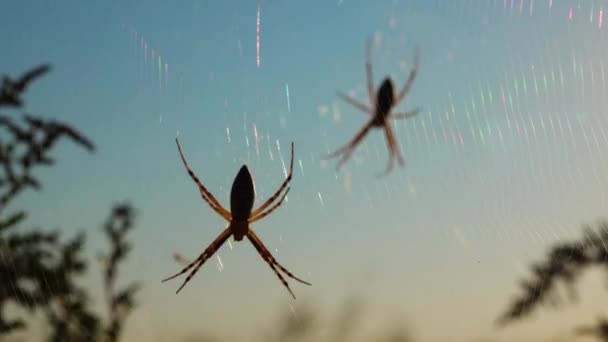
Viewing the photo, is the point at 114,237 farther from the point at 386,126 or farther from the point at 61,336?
the point at 386,126

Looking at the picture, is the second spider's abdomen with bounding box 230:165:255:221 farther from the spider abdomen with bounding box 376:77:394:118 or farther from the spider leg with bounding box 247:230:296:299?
the spider abdomen with bounding box 376:77:394:118

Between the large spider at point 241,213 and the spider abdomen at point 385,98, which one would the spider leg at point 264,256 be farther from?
the spider abdomen at point 385,98

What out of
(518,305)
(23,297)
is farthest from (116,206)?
(518,305)

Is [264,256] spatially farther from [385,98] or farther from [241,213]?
[385,98]

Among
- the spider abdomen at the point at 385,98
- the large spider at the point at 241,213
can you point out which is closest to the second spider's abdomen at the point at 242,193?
the large spider at the point at 241,213

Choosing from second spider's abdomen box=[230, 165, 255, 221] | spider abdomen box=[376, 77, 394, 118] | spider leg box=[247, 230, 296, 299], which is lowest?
spider leg box=[247, 230, 296, 299]

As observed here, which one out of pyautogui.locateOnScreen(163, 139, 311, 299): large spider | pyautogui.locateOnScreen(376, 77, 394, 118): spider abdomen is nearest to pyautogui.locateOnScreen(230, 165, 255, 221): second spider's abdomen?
pyautogui.locateOnScreen(163, 139, 311, 299): large spider

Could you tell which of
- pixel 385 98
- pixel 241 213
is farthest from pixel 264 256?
pixel 385 98

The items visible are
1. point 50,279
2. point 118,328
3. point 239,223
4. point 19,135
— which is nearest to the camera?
point 19,135
